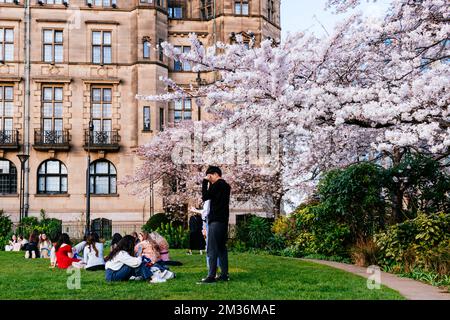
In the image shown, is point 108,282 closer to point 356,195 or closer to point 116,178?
point 356,195

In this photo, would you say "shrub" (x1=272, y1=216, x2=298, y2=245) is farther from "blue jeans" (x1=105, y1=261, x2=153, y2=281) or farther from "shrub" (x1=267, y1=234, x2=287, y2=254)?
"blue jeans" (x1=105, y1=261, x2=153, y2=281)

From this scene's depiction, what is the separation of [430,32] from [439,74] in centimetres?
89

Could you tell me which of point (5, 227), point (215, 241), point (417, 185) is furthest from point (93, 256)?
point (5, 227)

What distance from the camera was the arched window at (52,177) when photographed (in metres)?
43.4

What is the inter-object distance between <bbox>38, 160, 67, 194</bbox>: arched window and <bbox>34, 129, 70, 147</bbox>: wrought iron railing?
1.28m

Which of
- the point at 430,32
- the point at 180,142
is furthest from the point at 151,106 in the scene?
the point at 430,32

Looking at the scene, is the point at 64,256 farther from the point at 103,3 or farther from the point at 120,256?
the point at 103,3

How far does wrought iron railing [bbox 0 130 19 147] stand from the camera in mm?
42250

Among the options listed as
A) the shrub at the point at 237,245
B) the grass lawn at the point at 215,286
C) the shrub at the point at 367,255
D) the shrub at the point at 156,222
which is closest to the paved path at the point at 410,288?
the grass lawn at the point at 215,286

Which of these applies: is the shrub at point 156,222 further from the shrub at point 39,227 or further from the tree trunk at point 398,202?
the tree trunk at point 398,202

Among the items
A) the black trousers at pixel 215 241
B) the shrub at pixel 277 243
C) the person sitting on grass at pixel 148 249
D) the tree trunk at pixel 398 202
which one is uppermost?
the tree trunk at pixel 398 202

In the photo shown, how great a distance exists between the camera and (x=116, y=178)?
44031 mm

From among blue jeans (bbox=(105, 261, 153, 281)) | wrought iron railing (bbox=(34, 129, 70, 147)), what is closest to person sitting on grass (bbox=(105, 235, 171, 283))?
blue jeans (bbox=(105, 261, 153, 281))

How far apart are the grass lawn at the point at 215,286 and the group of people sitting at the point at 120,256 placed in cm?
32
